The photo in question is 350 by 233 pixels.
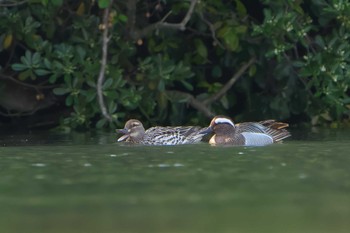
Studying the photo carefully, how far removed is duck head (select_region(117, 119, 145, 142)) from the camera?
39.9 feet

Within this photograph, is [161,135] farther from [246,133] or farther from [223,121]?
[246,133]

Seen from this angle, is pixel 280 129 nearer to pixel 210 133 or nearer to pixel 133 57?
pixel 210 133

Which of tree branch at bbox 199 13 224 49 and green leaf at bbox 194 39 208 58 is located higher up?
tree branch at bbox 199 13 224 49

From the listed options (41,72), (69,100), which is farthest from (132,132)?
(41,72)

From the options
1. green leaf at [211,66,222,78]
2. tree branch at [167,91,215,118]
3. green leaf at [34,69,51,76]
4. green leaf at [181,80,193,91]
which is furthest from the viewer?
green leaf at [211,66,222,78]

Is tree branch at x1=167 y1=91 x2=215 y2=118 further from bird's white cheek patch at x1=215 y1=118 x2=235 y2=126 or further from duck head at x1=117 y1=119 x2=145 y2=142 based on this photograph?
bird's white cheek patch at x1=215 y1=118 x2=235 y2=126

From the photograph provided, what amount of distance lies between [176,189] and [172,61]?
639cm

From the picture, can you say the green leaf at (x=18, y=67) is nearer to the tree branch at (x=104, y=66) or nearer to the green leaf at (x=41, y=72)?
the green leaf at (x=41, y=72)

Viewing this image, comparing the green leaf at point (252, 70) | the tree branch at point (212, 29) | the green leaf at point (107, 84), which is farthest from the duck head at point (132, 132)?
the green leaf at point (252, 70)

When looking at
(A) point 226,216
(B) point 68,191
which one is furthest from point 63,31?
(A) point 226,216

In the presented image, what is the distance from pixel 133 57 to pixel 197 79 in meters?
0.81

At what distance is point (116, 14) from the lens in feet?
42.1

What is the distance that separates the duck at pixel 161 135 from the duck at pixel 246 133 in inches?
7.1

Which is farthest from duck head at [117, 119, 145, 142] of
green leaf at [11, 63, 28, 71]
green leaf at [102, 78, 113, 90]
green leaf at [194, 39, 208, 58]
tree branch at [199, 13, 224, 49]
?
green leaf at [194, 39, 208, 58]
